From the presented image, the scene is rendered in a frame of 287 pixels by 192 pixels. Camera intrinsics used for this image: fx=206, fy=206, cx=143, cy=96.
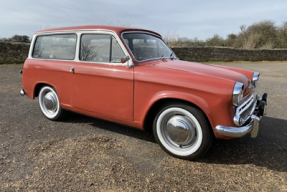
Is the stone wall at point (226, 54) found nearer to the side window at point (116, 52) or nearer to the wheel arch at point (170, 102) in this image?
the side window at point (116, 52)

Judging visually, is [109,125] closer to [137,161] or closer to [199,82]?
A: [137,161]

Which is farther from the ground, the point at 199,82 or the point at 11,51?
the point at 11,51

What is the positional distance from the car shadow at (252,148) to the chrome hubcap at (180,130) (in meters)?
0.34

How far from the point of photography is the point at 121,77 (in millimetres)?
2844

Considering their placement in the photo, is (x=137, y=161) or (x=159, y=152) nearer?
(x=137, y=161)

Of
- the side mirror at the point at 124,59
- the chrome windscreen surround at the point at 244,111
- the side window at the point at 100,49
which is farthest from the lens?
the side window at the point at 100,49

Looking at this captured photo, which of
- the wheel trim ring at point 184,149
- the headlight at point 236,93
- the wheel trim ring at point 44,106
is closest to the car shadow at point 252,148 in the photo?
the wheel trim ring at point 184,149

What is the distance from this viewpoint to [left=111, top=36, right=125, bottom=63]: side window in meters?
2.95

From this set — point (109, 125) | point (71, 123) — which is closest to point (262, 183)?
point (109, 125)

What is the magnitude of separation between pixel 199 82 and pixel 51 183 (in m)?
1.94

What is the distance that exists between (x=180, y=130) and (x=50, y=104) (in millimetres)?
2577

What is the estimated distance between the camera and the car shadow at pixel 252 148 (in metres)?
2.58

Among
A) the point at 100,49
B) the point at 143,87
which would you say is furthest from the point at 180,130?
the point at 100,49

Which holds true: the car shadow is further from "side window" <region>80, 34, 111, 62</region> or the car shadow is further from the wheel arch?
"side window" <region>80, 34, 111, 62</region>
